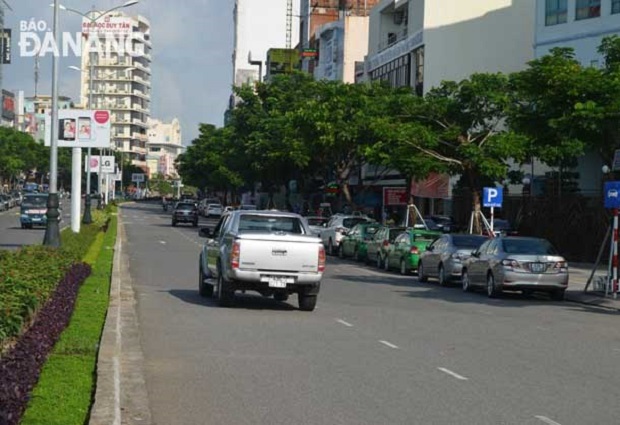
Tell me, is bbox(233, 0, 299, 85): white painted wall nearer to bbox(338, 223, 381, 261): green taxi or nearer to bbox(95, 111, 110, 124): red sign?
bbox(95, 111, 110, 124): red sign

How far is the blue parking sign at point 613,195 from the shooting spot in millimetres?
24578

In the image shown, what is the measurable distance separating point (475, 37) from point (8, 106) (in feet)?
410

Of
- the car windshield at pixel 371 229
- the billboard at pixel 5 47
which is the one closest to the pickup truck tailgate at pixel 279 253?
the car windshield at pixel 371 229

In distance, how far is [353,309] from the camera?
819 inches

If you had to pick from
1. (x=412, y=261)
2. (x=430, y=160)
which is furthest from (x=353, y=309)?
(x=430, y=160)

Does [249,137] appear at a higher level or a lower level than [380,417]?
higher

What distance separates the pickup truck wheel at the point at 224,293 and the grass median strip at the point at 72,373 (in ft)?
7.47

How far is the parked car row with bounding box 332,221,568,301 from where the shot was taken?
25.2m

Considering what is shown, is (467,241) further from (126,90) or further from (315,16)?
(126,90)

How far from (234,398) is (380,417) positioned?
1612mm

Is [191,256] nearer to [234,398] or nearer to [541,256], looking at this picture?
[541,256]

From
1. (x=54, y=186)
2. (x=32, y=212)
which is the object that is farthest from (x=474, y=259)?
(x=32, y=212)

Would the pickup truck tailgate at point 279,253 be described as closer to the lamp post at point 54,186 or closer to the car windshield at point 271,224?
the car windshield at point 271,224

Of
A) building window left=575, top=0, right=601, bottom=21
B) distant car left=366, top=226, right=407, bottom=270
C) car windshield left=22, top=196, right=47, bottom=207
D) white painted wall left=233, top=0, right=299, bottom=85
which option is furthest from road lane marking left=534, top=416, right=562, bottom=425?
white painted wall left=233, top=0, right=299, bottom=85
